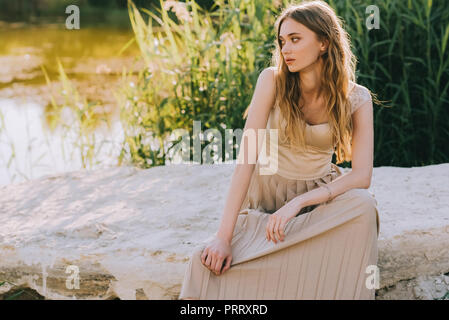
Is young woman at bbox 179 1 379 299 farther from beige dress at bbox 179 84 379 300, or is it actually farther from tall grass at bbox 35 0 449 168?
tall grass at bbox 35 0 449 168

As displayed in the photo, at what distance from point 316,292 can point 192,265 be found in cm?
42

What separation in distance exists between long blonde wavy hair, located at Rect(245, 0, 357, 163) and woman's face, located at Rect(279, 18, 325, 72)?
0.02 meters

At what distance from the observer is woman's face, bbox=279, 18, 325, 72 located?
2025 millimetres

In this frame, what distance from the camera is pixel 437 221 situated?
2.35m

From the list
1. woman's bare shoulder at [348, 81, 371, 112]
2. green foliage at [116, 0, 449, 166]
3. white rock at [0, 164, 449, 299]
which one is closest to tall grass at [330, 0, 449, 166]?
green foliage at [116, 0, 449, 166]

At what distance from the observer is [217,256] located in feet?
6.17

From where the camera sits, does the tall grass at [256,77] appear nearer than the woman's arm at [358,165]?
No

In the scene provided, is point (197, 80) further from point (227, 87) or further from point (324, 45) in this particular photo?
point (324, 45)

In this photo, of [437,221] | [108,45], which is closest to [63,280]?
Answer: [437,221]

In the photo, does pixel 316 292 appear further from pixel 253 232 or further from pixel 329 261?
pixel 253 232

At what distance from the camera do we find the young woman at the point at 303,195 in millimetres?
1907

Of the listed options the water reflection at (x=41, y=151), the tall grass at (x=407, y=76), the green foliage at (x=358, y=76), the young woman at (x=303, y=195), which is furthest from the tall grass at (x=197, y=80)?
the young woman at (x=303, y=195)

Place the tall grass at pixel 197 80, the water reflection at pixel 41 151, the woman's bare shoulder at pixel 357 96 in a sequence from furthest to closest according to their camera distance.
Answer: the water reflection at pixel 41 151 < the tall grass at pixel 197 80 < the woman's bare shoulder at pixel 357 96

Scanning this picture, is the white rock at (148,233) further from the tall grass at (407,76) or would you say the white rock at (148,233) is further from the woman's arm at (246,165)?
the tall grass at (407,76)
